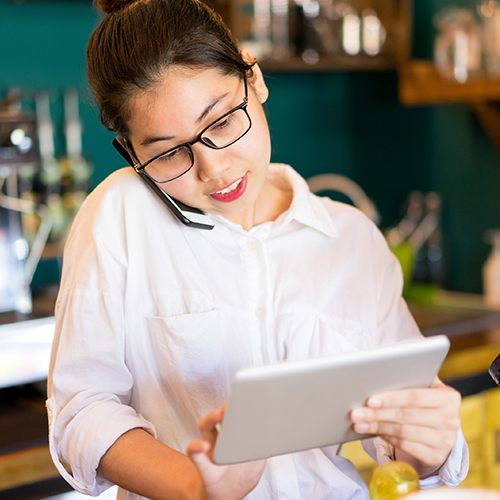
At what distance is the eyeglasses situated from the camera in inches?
37.6

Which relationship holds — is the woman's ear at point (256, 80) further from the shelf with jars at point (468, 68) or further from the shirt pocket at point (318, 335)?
the shelf with jars at point (468, 68)

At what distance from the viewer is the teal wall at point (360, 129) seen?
261 cm

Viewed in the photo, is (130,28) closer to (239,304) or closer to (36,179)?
(239,304)

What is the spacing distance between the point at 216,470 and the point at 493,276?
2.22m

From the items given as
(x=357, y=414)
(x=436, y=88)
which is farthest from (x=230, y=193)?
(x=436, y=88)

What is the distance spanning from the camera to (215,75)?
0.96 meters

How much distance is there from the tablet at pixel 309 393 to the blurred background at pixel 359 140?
3.80 ft

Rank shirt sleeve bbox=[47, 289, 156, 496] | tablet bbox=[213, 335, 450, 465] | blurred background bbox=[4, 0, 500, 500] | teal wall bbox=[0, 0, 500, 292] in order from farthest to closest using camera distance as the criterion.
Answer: teal wall bbox=[0, 0, 500, 292] < blurred background bbox=[4, 0, 500, 500] < shirt sleeve bbox=[47, 289, 156, 496] < tablet bbox=[213, 335, 450, 465]

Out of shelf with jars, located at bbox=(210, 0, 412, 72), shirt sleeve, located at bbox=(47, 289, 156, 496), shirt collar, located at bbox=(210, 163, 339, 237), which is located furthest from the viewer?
shelf with jars, located at bbox=(210, 0, 412, 72)

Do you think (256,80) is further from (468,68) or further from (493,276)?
(493,276)

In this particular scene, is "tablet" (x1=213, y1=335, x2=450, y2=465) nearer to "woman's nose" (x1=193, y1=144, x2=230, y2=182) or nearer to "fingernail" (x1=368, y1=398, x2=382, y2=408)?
"fingernail" (x1=368, y1=398, x2=382, y2=408)

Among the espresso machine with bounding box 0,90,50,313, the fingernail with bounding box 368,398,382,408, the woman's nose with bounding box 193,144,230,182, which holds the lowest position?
the espresso machine with bounding box 0,90,50,313

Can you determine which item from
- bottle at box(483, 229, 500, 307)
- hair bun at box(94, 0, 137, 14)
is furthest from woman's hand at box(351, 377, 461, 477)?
bottle at box(483, 229, 500, 307)

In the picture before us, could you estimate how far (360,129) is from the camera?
347 cm
